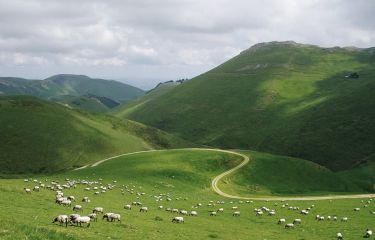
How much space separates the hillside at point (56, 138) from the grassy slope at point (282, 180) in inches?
1998

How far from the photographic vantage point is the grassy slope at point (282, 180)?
99.9 m

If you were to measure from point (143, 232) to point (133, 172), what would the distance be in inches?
2522

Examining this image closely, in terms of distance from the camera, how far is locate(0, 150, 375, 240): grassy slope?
101 feet

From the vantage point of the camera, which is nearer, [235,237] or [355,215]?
[235,237]

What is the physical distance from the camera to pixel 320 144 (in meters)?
179

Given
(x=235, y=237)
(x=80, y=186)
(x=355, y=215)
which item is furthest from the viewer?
(x=80, y=186)

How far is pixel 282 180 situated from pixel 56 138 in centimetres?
7778

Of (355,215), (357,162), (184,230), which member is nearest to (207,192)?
(355,215)

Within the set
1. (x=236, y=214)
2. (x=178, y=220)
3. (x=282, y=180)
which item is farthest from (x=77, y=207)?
(x=282, y=180)

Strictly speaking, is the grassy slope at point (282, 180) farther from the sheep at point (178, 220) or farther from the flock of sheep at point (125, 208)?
the sheep at point (178, 220)

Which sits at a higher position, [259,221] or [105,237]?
[105,237]

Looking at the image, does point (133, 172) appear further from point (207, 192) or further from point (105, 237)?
point (105, 237)

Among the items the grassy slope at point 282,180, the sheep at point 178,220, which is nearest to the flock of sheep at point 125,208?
the sheep at point 178,220

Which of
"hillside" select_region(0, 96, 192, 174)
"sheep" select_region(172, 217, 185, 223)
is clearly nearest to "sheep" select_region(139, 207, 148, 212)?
"sheep" select_region(172, 217, 185, 223)
